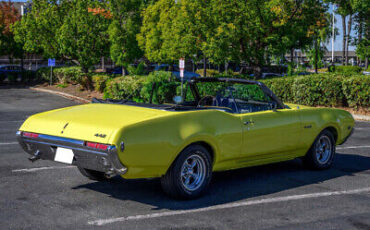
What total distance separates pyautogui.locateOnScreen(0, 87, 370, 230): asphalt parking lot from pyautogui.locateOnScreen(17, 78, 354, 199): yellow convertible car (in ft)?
1.07

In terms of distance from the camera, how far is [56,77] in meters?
36.4

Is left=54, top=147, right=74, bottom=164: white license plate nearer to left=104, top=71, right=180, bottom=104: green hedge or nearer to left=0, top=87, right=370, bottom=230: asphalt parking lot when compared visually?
left=0, top=87, right=370, bottom=230: asphalt parking lot

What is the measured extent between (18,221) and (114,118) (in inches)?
57.5

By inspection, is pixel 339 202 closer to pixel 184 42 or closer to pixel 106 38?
pixel 184 42

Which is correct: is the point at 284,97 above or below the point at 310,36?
below

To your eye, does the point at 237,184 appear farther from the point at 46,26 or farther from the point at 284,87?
the point at 46,26

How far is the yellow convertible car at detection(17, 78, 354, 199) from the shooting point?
4867mm

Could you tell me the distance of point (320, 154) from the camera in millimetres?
7430

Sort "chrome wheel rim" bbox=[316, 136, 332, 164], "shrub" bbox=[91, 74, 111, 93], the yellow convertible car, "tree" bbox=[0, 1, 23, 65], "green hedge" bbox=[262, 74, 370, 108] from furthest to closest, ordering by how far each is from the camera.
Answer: "tree" bbox=[0, 1, 23, 65]
"shrub" bbox=[91, 74, 111, 93]
"green hedge" bbox=[262, 74, 370, 108]
"chrome wheel rim" bbox=[316, 136, 332, 164]
the yellow convertible car

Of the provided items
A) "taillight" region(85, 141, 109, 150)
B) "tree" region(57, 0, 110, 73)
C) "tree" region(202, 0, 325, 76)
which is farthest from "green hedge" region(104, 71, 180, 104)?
"taillight" region(85, 141, 109, 150)

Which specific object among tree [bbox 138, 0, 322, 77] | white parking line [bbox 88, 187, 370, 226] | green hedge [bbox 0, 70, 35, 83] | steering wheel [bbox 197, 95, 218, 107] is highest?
tree [bbox 138, 0, 322, 77]

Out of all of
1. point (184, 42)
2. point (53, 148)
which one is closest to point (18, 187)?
point (53, 148)

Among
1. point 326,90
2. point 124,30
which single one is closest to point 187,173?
point 326,90

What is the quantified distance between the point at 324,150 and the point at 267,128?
66.4 inches
